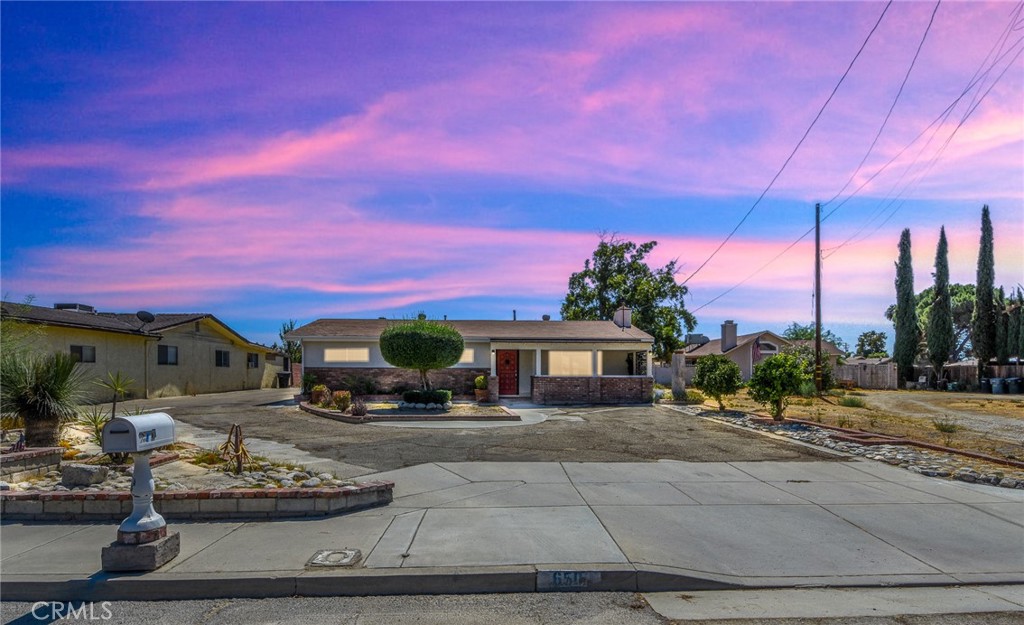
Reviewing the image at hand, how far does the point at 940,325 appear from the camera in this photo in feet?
139

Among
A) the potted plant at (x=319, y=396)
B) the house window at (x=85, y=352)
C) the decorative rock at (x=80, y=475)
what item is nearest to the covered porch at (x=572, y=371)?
the potted plant at (x=319, y=396)

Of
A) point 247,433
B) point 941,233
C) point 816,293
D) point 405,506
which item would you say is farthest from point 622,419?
point 941,233

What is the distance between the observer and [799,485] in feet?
30.0

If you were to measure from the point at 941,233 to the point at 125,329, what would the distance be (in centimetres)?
5238

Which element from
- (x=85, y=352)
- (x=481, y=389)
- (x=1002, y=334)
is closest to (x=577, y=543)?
(x=481, y=389)

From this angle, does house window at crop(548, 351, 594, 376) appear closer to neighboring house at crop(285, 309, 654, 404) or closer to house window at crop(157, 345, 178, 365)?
neighboring house at crop(285, 309, 654, 404)

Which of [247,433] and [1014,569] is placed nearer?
[1014,569]

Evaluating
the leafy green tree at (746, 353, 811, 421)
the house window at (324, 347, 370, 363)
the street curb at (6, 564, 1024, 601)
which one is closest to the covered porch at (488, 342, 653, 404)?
the house window at (324, 347, 370, 363)

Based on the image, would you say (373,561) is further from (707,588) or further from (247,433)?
(247,433)

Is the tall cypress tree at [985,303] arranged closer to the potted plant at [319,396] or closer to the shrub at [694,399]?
the shrub at [694,399]

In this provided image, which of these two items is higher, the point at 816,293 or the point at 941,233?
the point at 941,233

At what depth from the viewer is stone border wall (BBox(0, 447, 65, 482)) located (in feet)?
27.5

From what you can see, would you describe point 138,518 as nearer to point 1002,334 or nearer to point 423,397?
point 423,397

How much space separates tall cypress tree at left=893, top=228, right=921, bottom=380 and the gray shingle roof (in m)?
25.8
